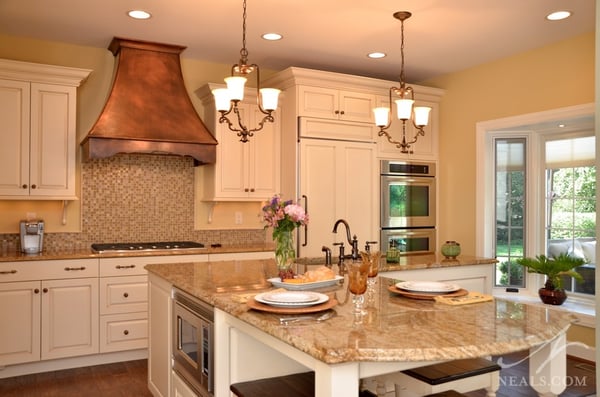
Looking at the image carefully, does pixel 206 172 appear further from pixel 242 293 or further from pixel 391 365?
pixel 391 365

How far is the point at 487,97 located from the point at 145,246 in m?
3.42

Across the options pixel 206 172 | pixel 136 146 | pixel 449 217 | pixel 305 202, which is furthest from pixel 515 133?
pixel 136 146

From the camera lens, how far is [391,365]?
1531 mm

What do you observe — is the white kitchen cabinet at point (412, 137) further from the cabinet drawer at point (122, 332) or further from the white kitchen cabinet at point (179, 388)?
the white kitchen cabinet at point (179, 388)

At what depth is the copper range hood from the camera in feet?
13.3

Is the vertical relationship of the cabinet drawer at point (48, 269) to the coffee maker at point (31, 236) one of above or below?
below

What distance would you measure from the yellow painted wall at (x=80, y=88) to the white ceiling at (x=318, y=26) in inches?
4.4

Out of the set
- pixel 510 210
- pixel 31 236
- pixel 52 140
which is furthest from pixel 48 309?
pixel 510 210

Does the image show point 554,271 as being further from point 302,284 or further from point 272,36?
point 272,36

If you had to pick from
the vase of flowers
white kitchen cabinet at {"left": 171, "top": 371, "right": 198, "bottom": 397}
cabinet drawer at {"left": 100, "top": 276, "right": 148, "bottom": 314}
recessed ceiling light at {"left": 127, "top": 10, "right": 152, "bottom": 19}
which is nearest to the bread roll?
the vase of flowers

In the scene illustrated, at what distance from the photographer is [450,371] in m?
1.99

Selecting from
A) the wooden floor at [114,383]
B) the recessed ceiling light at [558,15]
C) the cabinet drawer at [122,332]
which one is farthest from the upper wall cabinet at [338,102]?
the wooden floor at [114,383]

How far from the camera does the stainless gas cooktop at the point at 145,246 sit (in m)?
4.20

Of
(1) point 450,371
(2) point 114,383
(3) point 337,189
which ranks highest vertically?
(3) point 337,189
